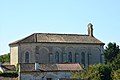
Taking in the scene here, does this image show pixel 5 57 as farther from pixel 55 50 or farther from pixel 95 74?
pixel 95 74

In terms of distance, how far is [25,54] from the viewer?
237ft

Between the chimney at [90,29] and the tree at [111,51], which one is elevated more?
the chimney at [90,29]

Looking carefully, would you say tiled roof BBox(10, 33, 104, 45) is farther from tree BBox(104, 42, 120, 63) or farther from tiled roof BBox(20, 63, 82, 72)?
tree BBox(104, 42, 120, 63)

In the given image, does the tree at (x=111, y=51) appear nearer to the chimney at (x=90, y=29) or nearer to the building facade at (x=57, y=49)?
the chimney at (x=90, y=29)

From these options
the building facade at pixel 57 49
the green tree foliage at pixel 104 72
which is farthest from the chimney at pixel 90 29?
the green tree foliage at pixel 104 72

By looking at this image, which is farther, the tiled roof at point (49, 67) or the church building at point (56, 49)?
the church building at point (56, 49)

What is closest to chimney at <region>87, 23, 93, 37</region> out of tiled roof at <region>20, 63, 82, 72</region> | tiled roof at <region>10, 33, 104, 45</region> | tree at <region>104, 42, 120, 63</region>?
tiled roof at <region>10, 33, 104, 45</region>

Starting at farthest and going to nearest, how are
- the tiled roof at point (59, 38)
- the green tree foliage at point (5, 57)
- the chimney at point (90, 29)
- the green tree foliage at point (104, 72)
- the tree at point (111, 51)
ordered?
the green tree foliage at point (5, 57)
the tree at point (111, 51)
the chimney at point (90, 29)
the tiled roof at point (59, 38)
the green tree foliage at point (104, 72)

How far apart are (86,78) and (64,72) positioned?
391 centimetres

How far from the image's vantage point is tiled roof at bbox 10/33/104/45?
72.5m

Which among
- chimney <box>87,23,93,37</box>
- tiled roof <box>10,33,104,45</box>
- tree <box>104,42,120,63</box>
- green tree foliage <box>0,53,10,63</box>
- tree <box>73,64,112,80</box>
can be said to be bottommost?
tree <box>73,64,112,80</box>

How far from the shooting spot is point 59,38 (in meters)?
75.2

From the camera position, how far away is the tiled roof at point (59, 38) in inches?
2854

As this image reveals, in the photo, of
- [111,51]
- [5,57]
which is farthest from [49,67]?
[5,57]
